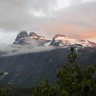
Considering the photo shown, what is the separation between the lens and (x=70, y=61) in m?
Result: 56.4

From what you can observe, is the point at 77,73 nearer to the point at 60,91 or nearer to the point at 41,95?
the point at 60,91

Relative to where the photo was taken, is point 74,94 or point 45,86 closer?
point 74,94

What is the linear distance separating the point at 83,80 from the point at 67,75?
2.35m

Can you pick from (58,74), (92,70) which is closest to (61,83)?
(58,74)

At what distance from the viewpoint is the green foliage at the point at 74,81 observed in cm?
5175

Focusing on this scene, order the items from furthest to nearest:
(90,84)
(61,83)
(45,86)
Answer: (45,86), (61,83), (90,84)

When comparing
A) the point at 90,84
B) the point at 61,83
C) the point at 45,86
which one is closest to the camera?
the point at 90,84

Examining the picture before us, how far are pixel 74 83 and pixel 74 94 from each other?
1713mm

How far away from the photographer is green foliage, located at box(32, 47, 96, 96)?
51.8 m

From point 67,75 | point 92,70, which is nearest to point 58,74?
point 67,75

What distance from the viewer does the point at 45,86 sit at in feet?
197

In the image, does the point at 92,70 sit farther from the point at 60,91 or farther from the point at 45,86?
the point at 45,86

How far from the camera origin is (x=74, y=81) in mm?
53000

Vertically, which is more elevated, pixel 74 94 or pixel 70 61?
pixel 70 61
